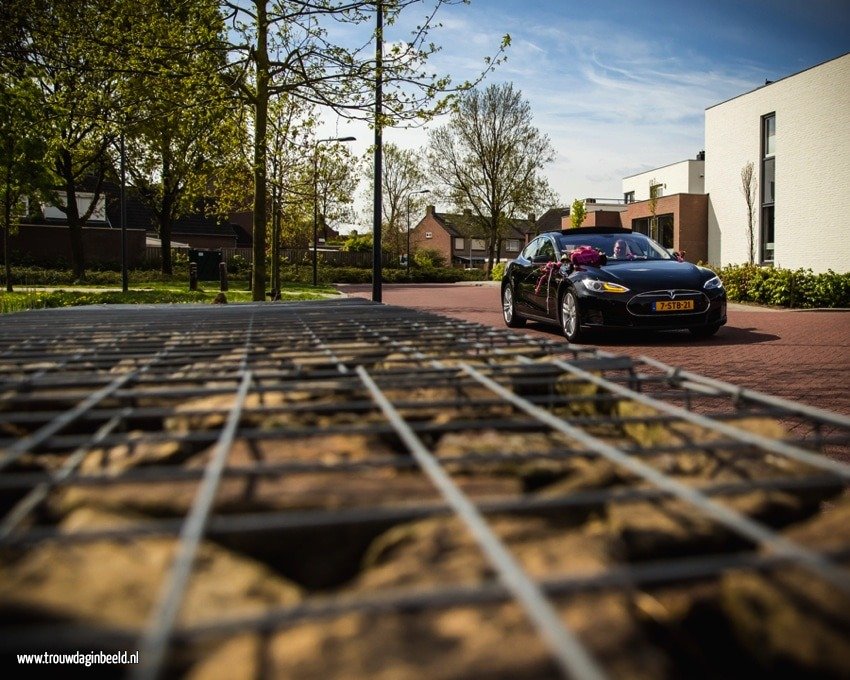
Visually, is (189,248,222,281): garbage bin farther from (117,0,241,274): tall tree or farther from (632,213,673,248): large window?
(632,213,673,248): large window

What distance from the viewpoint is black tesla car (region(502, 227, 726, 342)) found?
908 cm

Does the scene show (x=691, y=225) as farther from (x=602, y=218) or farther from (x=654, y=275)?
(x=654, y=275)

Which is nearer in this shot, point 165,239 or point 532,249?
point 532,249

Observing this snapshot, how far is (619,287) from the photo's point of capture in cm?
912

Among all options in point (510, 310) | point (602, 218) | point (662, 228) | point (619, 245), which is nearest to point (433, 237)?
point (602, 218)

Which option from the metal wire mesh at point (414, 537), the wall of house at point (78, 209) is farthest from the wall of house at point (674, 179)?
the metal wire mesh at point (414, 537)

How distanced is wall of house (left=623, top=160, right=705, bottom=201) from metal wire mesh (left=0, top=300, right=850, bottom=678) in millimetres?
39522

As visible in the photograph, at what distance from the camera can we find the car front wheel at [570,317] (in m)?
9.46

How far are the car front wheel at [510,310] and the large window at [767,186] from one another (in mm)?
18853

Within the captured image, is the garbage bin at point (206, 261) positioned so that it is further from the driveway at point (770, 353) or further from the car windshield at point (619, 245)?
the car windshield at point (619, 245)

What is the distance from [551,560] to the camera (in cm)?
116

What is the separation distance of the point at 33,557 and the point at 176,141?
31.9m

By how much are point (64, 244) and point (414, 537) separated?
140 feet

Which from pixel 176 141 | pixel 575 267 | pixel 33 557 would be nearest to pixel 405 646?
pixel 33 557
